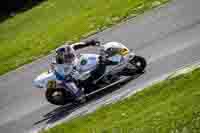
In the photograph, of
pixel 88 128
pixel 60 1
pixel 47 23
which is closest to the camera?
pixel 88 128

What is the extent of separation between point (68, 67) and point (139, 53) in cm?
434

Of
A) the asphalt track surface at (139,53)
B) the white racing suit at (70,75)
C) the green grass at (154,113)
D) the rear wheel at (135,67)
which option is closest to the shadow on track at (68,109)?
the asphalt track surface at (139,53)

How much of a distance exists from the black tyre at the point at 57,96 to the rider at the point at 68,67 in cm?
36

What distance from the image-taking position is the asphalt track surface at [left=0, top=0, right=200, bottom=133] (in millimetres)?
20312

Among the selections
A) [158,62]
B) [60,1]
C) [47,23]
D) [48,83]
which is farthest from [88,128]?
[60,1]

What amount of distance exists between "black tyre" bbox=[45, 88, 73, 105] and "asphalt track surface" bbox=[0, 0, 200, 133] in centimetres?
56

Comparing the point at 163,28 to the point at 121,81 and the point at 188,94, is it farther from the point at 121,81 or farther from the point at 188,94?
the point at 188,94

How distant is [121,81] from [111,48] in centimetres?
140

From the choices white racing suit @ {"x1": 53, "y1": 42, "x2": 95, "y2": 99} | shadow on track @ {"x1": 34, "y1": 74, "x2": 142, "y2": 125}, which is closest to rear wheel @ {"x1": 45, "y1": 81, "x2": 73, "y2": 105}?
white racing suit @ {"x1": 53, "y1": 42, "x2": 95, "y2": 99}

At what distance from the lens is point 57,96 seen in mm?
20641

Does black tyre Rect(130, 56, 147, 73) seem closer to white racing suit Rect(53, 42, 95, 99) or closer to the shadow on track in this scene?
the shadow on track

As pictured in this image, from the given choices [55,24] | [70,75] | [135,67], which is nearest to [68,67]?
[70,75]

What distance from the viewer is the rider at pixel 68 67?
65.4 ft

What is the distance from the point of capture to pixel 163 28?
82.6ft
